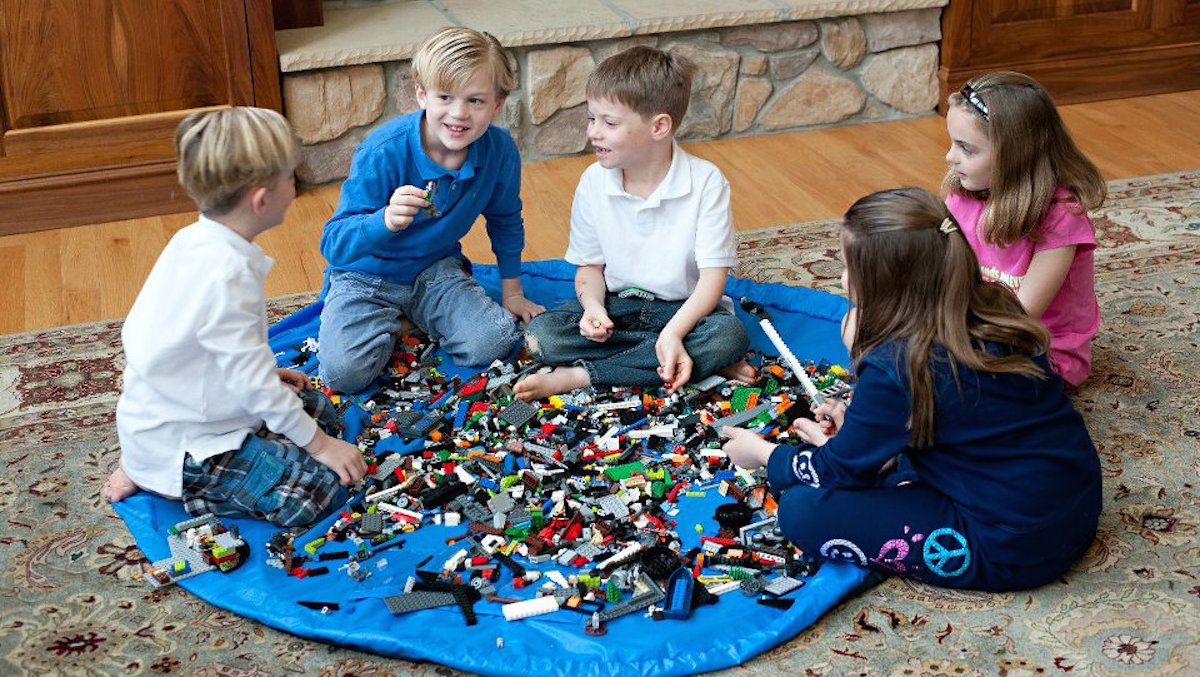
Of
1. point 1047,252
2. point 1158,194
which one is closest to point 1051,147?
point 1047,252

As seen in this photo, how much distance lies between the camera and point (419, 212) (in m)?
2.77

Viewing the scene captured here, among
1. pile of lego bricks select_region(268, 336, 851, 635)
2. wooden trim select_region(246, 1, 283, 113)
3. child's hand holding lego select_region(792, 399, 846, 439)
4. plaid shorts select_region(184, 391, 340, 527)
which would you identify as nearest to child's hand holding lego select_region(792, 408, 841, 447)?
child's hand holding lego select_region(792, 399, 846, 439)

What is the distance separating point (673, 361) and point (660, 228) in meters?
0.30

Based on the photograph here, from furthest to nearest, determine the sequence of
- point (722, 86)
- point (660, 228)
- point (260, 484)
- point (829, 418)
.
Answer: point (722, 86)
point (660, 228)
point (829, 418)
point (260, 484)

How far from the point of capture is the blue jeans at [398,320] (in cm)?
271

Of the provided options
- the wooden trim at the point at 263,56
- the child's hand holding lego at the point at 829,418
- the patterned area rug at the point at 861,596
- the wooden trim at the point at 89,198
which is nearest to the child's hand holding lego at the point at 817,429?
the child's hand holding lego at the point at 829,418

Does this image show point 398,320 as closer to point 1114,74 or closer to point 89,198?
point 89,198

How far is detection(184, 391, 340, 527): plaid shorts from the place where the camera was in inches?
89.0

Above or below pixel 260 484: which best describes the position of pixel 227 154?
above

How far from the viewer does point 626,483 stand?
7.80 ft

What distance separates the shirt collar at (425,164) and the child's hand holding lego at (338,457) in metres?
0.65

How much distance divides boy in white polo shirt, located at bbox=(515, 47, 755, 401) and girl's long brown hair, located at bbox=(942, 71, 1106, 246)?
52 cm

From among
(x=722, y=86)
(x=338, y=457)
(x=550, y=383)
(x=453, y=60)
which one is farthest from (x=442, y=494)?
(x=722, y=86)

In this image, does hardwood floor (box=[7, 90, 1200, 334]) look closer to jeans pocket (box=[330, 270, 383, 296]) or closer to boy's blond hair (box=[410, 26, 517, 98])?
jeans pocket (box=[330, 270, 383, 296])
